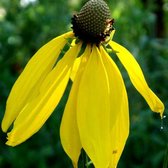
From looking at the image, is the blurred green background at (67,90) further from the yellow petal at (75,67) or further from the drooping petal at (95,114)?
the drooping petal at (95,114)

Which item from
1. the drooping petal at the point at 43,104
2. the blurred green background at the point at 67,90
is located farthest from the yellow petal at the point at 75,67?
Answer: the blurred green background at the point at 67,90

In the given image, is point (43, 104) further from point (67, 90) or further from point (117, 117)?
point (67, 90)

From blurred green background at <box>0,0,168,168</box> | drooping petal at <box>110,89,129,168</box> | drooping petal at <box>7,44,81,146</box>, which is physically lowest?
blurred green background at <box>0,0,168,168</box>

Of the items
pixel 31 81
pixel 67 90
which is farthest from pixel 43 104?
pixel 67 90

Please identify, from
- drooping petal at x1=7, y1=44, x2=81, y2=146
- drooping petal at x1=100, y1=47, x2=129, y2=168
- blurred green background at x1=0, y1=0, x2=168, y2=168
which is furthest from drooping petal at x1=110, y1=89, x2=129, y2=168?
blurred green background at x1=0, y1=0, x2=168, y2=168

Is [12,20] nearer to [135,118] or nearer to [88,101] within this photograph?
[135,118]

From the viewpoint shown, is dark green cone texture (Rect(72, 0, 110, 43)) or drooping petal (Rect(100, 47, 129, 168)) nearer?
drooping petal (Rect(100, 47, 129, 168))

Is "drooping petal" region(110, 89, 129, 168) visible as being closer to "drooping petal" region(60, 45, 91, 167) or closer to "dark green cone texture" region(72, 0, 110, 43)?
"drooping petal" region(60, 45, 91, 167)
